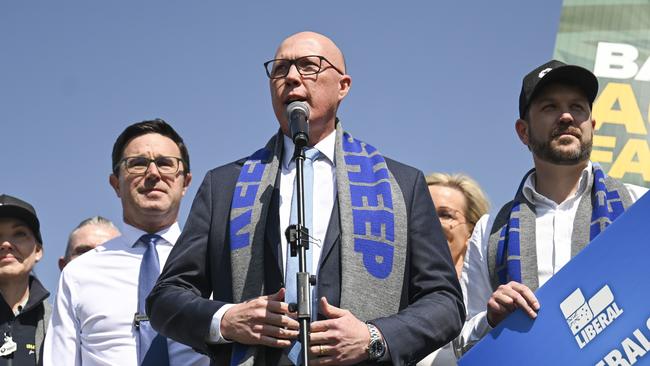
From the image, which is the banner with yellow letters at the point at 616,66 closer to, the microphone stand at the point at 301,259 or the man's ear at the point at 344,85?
the man's ear at the point at 344,85

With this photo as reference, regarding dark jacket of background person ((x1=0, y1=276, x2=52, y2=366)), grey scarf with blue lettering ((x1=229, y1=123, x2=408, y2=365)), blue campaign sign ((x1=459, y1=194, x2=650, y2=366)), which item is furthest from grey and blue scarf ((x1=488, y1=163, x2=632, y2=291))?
dark jacket of background person ((x1=0, y1=276, x2=52, y2=366))

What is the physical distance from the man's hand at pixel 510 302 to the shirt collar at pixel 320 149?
0.88 metres

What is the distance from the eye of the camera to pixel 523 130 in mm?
4750

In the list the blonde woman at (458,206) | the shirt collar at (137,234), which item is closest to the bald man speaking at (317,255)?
the shirt collar at (137,234)

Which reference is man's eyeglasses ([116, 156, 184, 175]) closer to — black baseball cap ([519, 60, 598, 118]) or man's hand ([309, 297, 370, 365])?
black baseball cap ([519, 60, 598, 118])

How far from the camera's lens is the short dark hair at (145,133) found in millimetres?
5484

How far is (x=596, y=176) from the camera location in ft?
14.9

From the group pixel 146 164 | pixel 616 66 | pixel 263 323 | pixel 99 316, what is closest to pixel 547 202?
pixel 263 323

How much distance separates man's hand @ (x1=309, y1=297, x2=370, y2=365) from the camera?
3.57 metres

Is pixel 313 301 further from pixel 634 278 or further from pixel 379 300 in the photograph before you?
pixel 634 278

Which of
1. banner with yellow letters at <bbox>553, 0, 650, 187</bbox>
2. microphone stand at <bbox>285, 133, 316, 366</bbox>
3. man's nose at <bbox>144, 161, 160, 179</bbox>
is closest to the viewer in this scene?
microphone stand at <bbox>285, 133, 316, 366</bbox>

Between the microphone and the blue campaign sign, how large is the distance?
3.60 ft

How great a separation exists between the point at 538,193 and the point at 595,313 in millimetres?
944

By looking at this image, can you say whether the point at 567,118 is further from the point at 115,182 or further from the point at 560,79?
the point at 115,182
